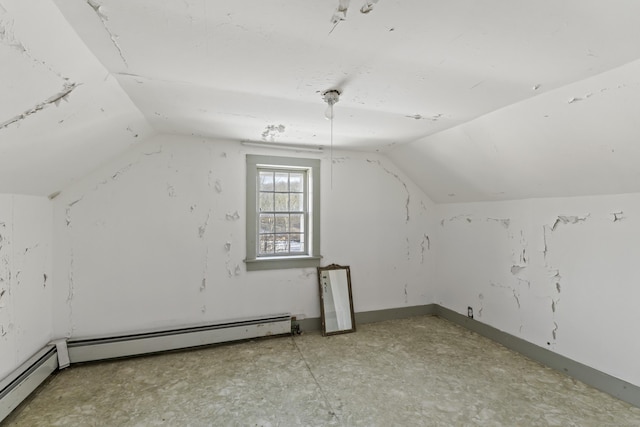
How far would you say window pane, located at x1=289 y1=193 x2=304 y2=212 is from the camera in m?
3.60

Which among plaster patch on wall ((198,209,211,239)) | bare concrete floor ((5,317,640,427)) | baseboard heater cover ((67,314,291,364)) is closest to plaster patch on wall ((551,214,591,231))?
bare concrete floor ((5,317,640,427))

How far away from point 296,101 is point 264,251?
6.35 ft

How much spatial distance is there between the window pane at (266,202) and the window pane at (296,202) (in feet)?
0.82

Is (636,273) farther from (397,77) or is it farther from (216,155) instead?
(216,155)

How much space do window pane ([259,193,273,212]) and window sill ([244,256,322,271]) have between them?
0.59m

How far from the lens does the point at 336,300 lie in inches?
140

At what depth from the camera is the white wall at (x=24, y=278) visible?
2.06 meters

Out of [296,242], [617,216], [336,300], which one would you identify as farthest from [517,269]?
[296,242]

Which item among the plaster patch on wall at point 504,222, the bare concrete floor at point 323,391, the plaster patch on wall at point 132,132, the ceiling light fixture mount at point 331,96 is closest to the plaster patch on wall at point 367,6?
the ceiling light fixture mount at point 331,96

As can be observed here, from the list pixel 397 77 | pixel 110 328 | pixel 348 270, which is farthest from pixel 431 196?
pixel 110 328

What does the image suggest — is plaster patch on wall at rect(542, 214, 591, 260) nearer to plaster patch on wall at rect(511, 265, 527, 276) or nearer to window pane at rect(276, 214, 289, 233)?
plaster patch on wall at rect(511, 265, 527, 276)

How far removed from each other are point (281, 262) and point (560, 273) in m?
2.75

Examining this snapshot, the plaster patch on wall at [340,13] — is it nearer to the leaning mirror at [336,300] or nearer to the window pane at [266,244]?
the window pane at [266,244]

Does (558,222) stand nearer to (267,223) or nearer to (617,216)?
(617,216)
